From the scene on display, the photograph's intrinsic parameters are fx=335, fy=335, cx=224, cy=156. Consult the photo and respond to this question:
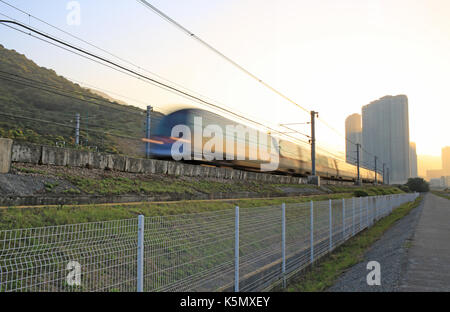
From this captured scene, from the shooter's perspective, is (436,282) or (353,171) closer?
(436,282)

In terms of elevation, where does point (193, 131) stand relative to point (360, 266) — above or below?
above

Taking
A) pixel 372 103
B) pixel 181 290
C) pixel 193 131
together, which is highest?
pixel 372 103

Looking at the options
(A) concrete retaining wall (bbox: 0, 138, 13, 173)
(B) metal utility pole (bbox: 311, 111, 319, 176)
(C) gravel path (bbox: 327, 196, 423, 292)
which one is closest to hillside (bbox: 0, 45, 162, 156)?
(B) metal utility pole (bbox: 311, 111, 319, 176)

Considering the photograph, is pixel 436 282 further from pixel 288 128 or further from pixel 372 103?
pixel 372 103

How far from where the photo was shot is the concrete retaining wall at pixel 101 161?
8.73 metres

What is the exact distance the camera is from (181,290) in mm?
4453

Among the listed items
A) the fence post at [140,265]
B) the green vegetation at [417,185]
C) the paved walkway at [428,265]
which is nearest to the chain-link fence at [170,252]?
the fence post at [140,265]

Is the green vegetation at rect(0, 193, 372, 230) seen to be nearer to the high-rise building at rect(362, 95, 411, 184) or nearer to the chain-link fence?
the chain-link fence

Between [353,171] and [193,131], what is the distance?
3634 cm

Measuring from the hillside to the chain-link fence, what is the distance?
22.9 metres

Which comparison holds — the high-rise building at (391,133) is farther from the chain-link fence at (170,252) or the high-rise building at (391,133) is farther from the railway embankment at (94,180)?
the chain-link fence at (170,252)

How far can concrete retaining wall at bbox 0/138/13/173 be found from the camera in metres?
7.55

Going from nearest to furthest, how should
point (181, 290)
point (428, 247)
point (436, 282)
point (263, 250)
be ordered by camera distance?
point (181, 290) < point (436, 282) < point (263, 250) < point (428, 247)
